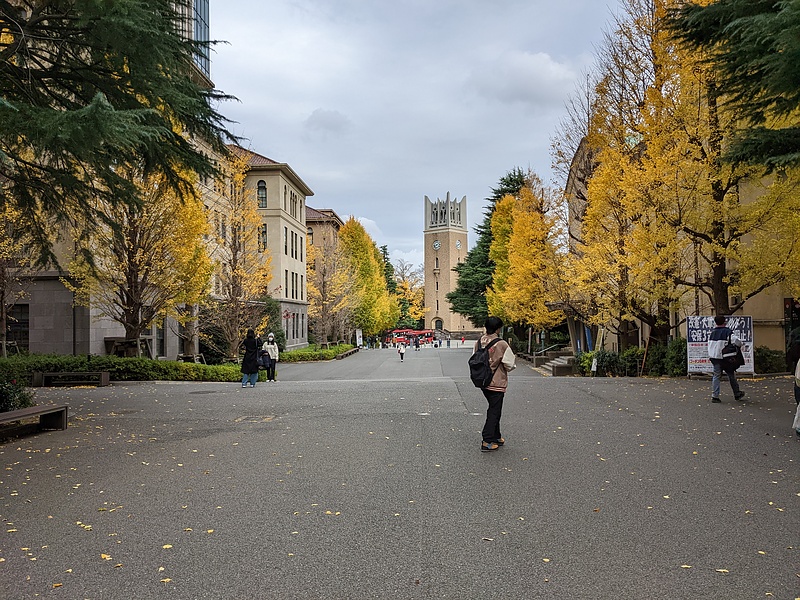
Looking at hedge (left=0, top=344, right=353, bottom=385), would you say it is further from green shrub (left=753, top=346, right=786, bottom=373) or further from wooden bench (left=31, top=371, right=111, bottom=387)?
green shrub (left=753, top=346, right=786, bottom=373)

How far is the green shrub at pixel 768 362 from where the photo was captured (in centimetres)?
1970

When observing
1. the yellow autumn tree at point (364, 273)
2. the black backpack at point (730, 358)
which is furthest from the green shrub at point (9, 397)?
the yellow autumn tree at point (364, 273)

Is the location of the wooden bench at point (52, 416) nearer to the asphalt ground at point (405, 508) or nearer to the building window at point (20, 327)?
the asphalt ground at point (405, 508)

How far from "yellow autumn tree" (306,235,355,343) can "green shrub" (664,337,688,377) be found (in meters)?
34.8

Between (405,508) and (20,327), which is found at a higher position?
(20,327)

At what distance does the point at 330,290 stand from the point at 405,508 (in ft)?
159

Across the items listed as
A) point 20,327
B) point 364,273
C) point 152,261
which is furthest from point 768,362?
point 364,273

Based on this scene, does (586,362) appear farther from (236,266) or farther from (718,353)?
(236,266)

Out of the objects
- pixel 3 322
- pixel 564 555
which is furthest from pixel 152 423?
pixel 3 322

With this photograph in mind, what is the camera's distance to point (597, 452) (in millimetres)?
8781

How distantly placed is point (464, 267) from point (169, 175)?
47.6m

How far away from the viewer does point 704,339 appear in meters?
18.9

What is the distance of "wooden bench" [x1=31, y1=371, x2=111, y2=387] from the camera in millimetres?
19938

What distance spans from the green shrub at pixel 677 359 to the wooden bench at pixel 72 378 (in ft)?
53.4
